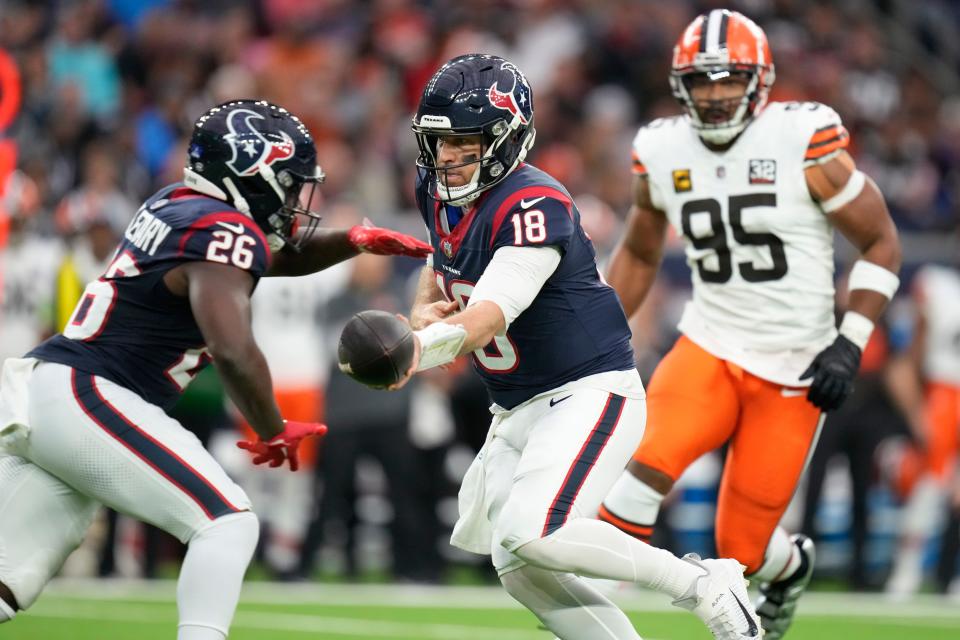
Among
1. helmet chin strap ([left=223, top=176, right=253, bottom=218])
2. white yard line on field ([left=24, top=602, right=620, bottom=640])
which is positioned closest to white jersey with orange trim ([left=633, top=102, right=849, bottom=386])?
helmet chin strap ([left=223, top=176, right=253, bottom=218])

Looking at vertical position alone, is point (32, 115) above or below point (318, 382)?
above

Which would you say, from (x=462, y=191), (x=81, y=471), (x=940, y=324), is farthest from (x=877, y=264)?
(x=940, y=324)

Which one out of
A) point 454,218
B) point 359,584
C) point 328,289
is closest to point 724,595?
point 454,218

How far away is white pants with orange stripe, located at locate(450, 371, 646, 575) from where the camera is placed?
4.39 meters

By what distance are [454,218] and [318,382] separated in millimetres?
4636

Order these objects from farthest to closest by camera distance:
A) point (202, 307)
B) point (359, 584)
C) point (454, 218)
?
point (359, 584) → point (454, 218) → point (202, 307)

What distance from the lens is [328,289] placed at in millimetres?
9398

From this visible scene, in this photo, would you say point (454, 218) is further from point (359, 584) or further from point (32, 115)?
point (32, 115)

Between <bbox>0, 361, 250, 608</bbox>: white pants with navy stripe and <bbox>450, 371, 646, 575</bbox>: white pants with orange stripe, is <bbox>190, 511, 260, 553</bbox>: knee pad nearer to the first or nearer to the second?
<bbox>0, 361, 250, 608</bbox>: white pants with navy stripe

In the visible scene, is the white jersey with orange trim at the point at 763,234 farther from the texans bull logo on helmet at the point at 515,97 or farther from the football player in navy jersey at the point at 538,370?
the texans bull logo on helmet at the point at 515,97

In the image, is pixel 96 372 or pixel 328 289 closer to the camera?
pixel 96 372

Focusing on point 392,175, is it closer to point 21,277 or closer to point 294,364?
point 294,364

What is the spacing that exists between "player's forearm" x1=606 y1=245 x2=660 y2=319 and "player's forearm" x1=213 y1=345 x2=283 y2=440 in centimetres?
183

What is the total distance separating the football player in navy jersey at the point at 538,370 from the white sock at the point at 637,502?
0.75 m
